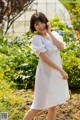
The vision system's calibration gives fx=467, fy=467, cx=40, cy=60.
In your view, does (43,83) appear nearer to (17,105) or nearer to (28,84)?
(17,105)

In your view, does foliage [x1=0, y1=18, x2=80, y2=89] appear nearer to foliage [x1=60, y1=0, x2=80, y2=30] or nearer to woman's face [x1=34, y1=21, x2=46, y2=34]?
woman's face [x1=34, y1=21, x2=46, y2=34]

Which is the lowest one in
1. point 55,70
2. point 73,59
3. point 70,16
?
point 70,16

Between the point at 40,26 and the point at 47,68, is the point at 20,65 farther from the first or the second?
the point at 40,26

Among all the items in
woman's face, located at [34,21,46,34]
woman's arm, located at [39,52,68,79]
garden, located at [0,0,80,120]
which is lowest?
garden, located at [0,0,80,120]

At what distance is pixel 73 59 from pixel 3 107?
6.40 feet

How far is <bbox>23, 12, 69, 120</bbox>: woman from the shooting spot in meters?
4.33

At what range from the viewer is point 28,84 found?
21.0ft

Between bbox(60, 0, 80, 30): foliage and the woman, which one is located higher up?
the woman

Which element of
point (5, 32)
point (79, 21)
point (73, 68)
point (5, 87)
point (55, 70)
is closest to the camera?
point (55, 70)

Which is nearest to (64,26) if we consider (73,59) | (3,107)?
(73,59)

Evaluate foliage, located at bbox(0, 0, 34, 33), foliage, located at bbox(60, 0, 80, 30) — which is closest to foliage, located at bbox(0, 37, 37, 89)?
foliage, located at bbox(0, 0, 34, 33)

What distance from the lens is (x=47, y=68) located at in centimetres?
442

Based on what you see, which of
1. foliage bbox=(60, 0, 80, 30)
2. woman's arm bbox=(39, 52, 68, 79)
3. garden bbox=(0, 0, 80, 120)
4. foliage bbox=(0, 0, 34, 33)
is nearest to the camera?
woman's arm bbox=(39, 52, 68, 79)

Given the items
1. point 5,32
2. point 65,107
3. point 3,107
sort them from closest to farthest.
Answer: point 3,107 < point 65,107 < point 5,32
